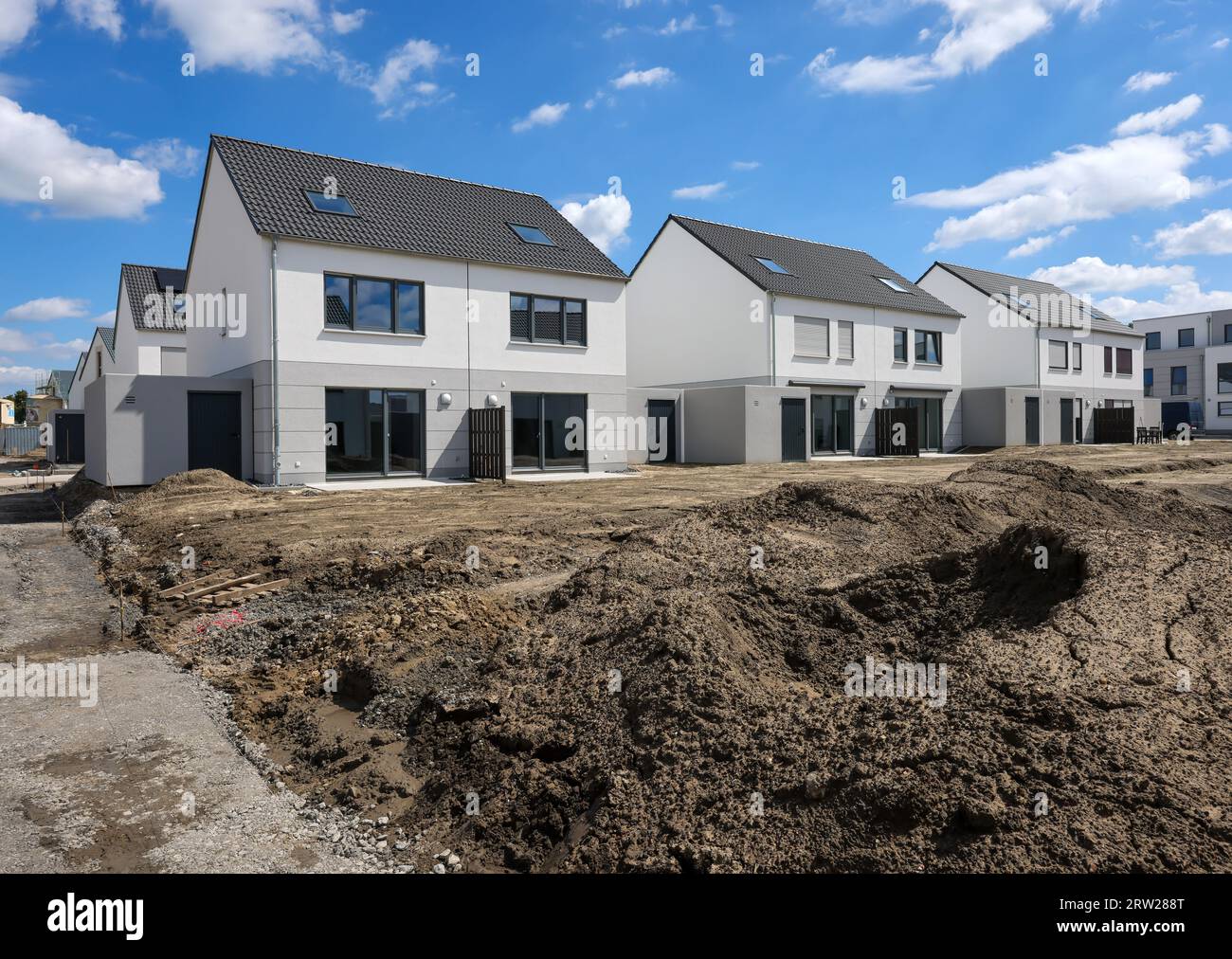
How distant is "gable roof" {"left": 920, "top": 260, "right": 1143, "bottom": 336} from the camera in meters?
39.7

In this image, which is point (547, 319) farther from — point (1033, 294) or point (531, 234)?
point (1033, 294)

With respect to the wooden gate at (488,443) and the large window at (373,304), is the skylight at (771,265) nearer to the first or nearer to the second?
the wooden gate at (488,443)

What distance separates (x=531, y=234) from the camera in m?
23.8

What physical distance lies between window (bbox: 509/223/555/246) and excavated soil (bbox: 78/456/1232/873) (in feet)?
55.1

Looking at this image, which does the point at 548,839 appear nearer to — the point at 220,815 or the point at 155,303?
the point at 220,815

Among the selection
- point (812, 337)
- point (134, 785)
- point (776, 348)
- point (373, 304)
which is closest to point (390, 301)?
point (373, 304)

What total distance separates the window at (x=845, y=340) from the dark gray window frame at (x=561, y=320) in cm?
1174

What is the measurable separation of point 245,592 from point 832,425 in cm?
2569

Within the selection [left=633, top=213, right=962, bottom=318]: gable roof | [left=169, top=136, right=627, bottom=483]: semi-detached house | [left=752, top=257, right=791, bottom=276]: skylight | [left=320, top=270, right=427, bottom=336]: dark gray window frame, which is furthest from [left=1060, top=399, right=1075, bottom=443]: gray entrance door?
[left=320, top=270, right=427, bottom=336]: dark gray window frame

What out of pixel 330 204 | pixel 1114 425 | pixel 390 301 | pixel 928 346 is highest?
pixel 330 204

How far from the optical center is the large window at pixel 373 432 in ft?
63.7

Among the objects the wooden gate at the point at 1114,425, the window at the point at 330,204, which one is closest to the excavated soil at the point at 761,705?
the window at the point at 330,204

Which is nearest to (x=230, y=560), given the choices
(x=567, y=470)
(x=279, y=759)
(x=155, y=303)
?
(x=279, y=759)
